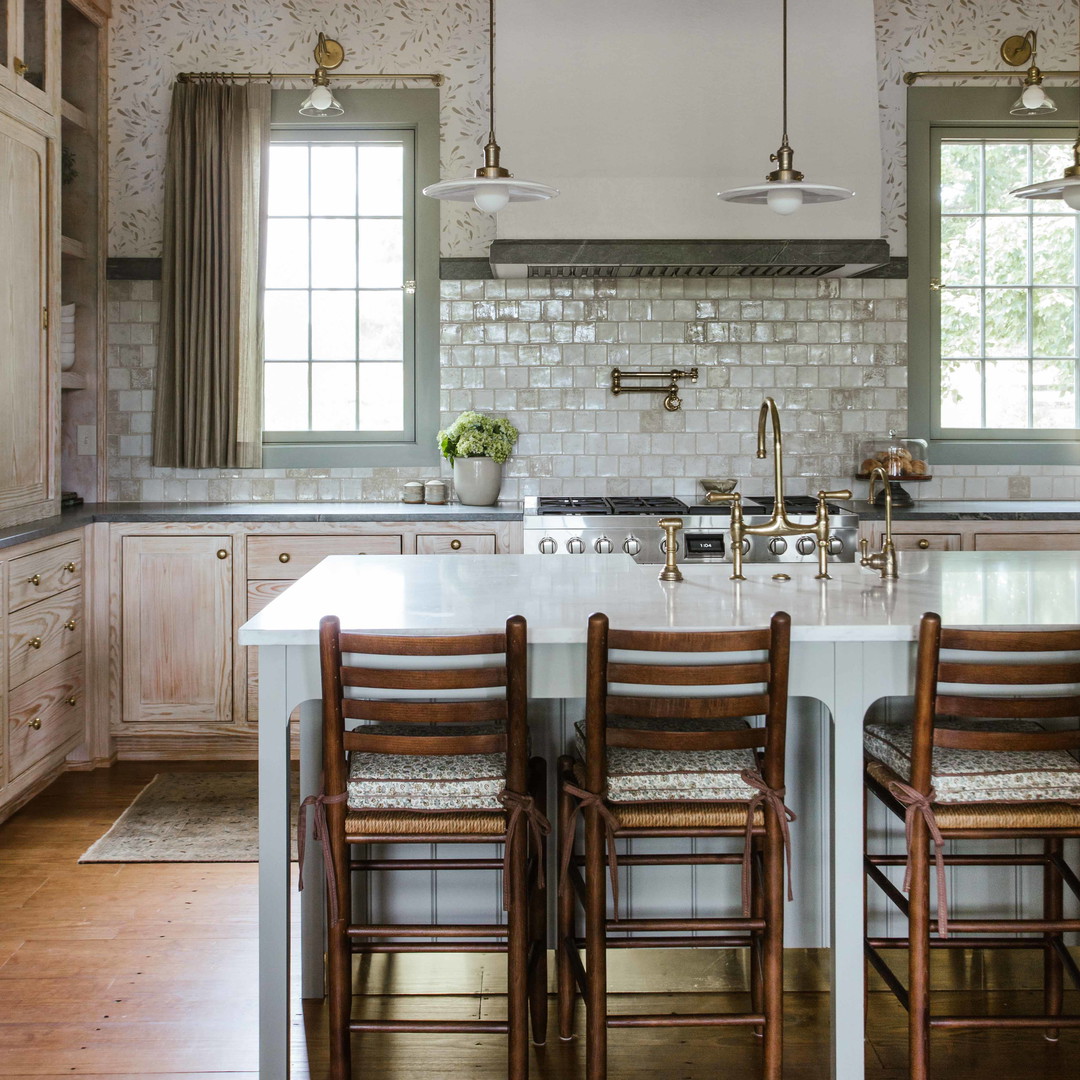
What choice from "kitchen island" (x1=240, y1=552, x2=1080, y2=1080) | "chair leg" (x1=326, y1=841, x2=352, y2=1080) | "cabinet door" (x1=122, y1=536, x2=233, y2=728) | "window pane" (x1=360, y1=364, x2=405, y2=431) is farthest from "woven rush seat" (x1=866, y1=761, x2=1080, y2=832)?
"window pane" (x1=360, y1=364, x2=405, y2=431)

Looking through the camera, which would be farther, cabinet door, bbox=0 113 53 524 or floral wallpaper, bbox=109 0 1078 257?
floral wallpaper, bbox=109 0 1078 257

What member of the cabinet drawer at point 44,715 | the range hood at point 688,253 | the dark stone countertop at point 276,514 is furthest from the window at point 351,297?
the cabinet drawer at point 44,715

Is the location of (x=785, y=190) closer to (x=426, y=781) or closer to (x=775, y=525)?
(x=775, y=525)

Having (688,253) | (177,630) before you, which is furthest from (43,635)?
(688,253)

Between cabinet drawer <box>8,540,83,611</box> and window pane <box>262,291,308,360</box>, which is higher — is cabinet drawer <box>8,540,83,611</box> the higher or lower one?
the lower one

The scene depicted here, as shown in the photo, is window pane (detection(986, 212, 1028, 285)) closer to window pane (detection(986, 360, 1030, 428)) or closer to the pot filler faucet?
window pane (detection(986, 360, 1030, 428))

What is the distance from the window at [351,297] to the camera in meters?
5.32

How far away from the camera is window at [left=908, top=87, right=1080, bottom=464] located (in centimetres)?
537

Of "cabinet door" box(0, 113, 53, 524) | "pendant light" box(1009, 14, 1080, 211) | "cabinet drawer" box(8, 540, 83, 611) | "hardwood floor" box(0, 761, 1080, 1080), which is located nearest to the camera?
"hardwood floor" box(0, 761, 1080, 1080)

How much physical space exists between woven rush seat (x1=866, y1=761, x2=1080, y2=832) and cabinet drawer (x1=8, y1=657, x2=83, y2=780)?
306 centimetres

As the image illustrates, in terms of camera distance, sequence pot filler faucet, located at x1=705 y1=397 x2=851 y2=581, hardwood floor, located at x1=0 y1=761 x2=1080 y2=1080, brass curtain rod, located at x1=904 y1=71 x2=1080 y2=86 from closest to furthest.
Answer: hardwood floor, located at x1=0 y1=761 x2=1080 y2=1080, pot filler faucet, located at x1=705 y1=397 x2=851 y2=581, brass curtain rod, located at x1=904 y1=71 x2=1080 y2=86

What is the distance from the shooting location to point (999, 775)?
224 centimetres

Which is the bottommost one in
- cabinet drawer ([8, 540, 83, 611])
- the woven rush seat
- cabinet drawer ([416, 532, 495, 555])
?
the woven rush seat

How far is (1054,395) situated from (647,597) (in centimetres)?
372
